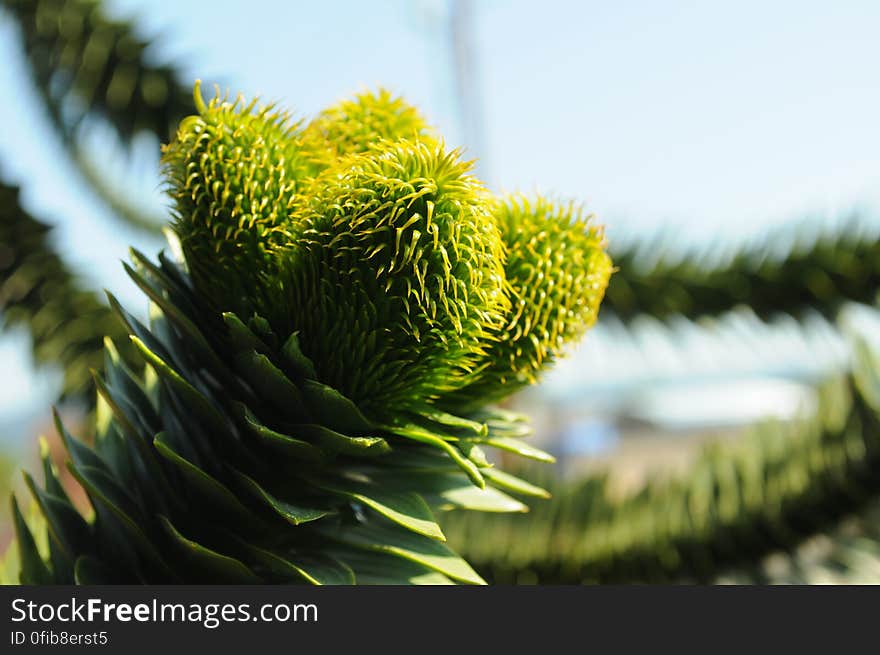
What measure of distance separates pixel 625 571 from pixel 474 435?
3.86ft

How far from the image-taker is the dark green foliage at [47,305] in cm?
144

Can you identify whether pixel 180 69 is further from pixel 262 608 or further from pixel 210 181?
pixel 262 608

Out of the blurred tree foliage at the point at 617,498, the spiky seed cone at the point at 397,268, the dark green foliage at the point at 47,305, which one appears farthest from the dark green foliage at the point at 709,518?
the spiky seed cone at the point at 397,268

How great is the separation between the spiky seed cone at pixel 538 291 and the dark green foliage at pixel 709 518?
3.65ft

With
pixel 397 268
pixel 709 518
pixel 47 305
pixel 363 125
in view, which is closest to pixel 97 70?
pixel 47 305

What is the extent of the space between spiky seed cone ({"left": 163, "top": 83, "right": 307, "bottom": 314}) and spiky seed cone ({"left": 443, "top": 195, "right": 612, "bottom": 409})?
173 mm

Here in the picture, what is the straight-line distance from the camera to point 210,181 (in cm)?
54

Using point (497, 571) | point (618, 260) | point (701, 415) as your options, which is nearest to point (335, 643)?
point (497, 571)

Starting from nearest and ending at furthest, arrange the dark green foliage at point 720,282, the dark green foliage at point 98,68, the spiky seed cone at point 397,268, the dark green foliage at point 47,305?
the spiky seed cone at point 397,268 → the dark green foliage at point 47,305 → the dark green foliage at point 98,68 → the dark green foliage at point 720,282

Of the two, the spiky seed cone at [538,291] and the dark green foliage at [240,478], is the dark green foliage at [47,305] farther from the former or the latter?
the spiky seed cone at [538,291]

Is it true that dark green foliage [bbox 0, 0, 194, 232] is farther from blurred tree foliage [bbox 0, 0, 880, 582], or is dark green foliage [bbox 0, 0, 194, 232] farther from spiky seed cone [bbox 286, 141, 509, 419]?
spiky seed cone [bbox 286, 141, 509, 419]

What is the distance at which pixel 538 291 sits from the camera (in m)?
0.57

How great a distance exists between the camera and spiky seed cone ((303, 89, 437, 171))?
0.62 meters

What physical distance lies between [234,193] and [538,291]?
0.24 m
